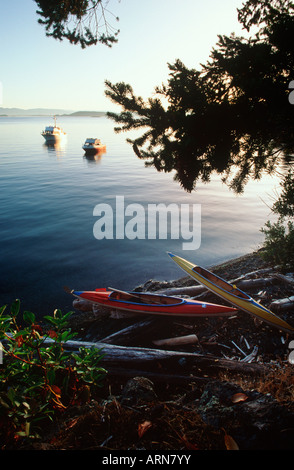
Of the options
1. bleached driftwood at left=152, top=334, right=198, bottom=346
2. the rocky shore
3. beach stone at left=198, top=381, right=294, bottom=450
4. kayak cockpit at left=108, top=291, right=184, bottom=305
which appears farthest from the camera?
kayak cockpit at left=108, top=291, right=184, bottom=305

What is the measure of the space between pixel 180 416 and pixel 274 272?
303 inches

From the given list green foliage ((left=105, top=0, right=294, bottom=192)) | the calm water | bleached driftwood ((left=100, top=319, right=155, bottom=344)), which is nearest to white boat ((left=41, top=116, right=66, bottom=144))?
the calm water

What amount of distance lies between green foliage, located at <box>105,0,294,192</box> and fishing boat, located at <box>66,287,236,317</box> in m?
4.06

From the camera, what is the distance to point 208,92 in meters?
4.20

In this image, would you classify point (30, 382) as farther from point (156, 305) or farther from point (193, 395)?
point (156, 305)

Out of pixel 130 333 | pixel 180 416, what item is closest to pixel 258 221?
pixel 130 333

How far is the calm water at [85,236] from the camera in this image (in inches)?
509

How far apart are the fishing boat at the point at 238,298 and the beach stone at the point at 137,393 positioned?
4.33 metres

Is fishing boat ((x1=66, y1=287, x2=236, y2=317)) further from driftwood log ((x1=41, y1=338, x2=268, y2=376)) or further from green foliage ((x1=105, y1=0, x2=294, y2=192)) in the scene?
green foliage ((x1=105, y1=0, x2=294, y2=192))

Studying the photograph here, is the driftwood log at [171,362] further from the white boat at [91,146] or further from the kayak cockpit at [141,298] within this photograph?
the white boat at [91,146]

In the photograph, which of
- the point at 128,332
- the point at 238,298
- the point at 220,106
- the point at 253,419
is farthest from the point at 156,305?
the point at 220,106

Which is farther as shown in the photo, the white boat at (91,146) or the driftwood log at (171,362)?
the white boat at (91,146)

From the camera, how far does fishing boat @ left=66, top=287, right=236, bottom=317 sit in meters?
7.23

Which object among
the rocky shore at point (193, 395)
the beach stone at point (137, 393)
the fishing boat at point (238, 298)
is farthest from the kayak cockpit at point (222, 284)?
the beach stone at point (137, 393)
